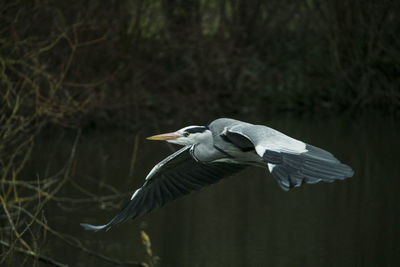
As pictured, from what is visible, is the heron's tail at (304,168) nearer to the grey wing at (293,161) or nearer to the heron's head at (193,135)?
the grey wing at (293,161)

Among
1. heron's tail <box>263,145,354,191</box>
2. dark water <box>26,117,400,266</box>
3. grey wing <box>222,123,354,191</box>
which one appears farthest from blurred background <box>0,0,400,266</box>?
heron's tail <box>263,145,354,191</box>

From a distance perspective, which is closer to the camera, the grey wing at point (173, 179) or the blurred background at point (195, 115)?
the grey wing at point (173, 179)

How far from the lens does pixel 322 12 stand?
13102 mm

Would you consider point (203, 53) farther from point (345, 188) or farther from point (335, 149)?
point (345, 188)

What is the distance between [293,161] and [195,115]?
299 inches

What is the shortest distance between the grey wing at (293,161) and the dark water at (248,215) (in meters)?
2.10

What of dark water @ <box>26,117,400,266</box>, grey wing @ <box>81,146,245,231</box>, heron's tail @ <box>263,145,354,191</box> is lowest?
dark water @ <box>26,117,400,266</box>

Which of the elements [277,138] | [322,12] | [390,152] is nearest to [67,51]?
[390,152]

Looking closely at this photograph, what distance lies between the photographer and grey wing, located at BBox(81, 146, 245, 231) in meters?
4.78

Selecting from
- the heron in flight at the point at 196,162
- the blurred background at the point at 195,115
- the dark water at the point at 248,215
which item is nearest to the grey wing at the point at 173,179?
the heron in flight at the point at 196,162

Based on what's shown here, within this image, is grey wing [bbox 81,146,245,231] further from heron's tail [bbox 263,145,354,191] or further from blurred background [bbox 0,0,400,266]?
heron's tail [bbox 263,145,354,191]

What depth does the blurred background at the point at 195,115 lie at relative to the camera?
20.7ft

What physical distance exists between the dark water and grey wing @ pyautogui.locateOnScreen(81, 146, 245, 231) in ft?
4.10

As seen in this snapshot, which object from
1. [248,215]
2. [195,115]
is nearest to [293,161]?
[248,215]
